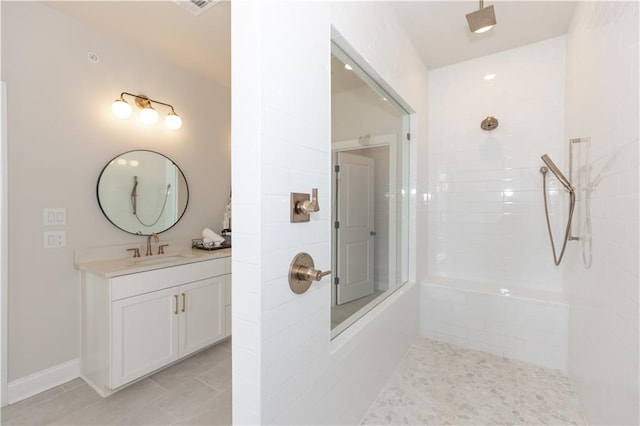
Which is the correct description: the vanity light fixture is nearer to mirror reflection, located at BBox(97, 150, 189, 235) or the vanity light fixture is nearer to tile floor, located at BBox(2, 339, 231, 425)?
mirror reflection, located at BBox(97, 150, 189, 235)

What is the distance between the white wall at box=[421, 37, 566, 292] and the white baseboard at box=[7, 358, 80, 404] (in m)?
3.07

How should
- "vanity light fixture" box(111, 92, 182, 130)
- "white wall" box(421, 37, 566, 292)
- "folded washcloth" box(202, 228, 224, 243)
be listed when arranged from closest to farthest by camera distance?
"vanity light fixture" box(111, 92, 182, 130), "white wall" box(421, 37, 566, 292), "folded washcloth" box(202, 228, 224, 243)

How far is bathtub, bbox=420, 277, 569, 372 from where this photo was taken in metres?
2.24

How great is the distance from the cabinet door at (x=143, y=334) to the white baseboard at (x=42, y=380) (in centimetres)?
56

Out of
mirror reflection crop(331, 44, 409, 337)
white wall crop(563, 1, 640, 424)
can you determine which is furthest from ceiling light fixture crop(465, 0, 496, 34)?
mirror reflection crop(331, 44, 409, 337)

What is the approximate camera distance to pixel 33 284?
2004mm

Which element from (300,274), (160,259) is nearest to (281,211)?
(300,274)

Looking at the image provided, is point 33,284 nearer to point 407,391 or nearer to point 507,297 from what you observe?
point 407,391

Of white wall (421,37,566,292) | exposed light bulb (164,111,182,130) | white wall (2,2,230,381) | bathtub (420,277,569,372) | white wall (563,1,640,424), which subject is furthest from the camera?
exposed light bulb (164,111,182,130)

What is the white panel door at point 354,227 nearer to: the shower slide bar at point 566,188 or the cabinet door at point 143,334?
the shower slide bar at point 566,188

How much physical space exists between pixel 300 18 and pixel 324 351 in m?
1.43

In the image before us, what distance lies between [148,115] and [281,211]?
2167 mm

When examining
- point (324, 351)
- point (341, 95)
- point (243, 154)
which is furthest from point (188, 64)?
point (324, 351)

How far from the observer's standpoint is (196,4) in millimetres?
1981
